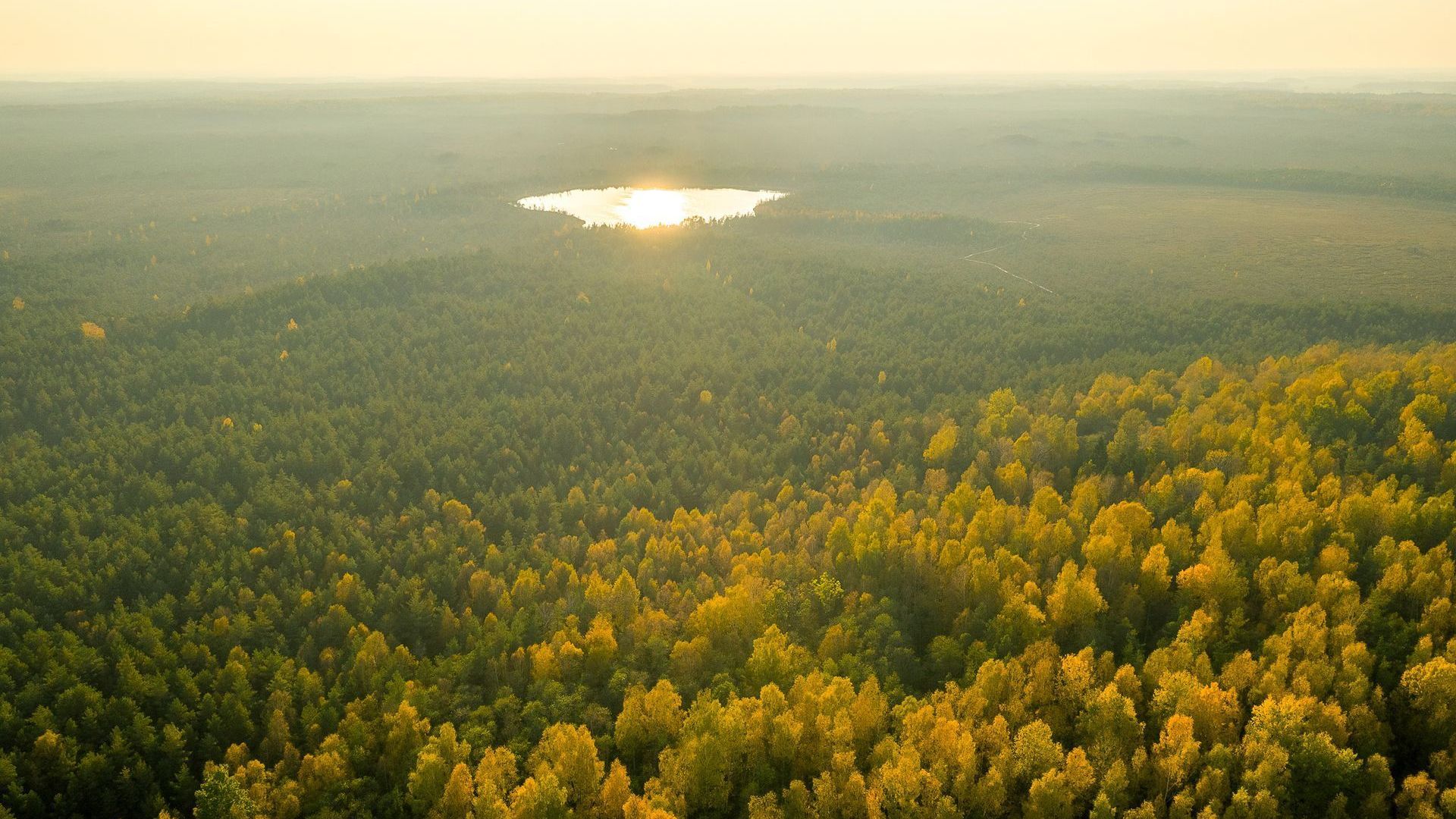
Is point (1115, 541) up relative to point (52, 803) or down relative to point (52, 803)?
up

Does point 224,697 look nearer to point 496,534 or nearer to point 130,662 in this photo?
point 130,662

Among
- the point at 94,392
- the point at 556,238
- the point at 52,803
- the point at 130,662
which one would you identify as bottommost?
the point at 52,803

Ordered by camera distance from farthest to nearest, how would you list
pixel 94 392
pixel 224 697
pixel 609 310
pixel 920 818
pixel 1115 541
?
1. pixel 609 310
2. pixel 94 392
3. pixel 1115 541
4. pixel 224 697
5. pixel 920 818

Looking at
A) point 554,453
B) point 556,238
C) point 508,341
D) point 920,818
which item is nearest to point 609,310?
point 508,341

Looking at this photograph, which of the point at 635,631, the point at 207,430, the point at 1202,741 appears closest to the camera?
the point at 1202,741

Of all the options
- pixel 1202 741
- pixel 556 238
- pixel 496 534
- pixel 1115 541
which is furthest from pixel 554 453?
pixel 556 238

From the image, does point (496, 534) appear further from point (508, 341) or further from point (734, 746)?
point (508, 341)

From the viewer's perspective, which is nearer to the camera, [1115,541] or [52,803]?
[52,803]
